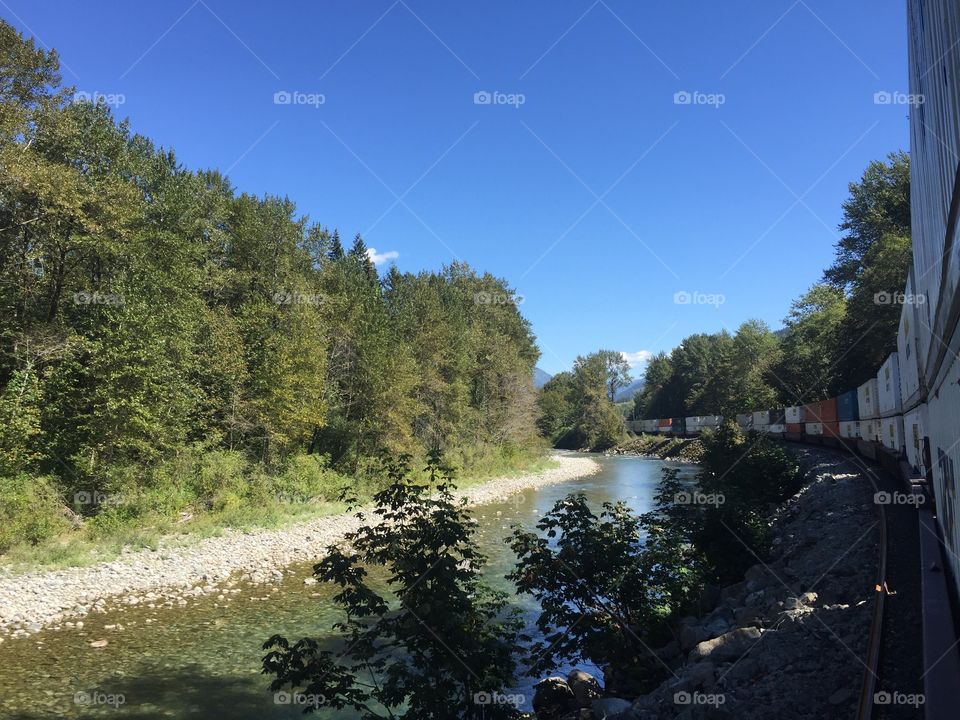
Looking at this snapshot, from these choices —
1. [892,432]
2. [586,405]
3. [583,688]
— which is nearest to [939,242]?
[583,688]

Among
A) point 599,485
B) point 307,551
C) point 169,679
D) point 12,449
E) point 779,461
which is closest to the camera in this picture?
point 169,679

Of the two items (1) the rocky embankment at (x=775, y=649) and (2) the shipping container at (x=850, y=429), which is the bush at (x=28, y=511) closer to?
(1) the rocky embankment at (x=775, y=649)

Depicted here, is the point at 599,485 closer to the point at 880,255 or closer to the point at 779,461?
the point at 779,461

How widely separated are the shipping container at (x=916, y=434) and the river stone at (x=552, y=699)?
1137 centimetres

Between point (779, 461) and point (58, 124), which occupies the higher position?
point (58, 124)

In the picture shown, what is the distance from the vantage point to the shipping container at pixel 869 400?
1024 inches

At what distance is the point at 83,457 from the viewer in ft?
64.1

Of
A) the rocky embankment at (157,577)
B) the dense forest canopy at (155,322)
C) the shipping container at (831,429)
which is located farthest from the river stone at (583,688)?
the shipping container at (831,429)

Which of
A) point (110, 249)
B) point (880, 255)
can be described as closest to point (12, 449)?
point (110, 249)

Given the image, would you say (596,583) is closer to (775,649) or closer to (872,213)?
(775,649)

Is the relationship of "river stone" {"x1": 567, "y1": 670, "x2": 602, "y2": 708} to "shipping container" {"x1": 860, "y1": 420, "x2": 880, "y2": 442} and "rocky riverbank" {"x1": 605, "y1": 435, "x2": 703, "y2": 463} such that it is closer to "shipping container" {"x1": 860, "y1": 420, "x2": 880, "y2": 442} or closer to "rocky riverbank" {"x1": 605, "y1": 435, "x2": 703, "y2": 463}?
"shipping container" {"x1": 860, "y1": 420, "x2": 880, "y2": 442}

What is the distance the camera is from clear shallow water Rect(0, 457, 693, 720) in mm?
9531

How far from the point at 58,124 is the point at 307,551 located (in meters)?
16.4

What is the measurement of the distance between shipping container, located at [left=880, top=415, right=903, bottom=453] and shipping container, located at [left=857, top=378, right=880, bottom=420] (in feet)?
3.55
